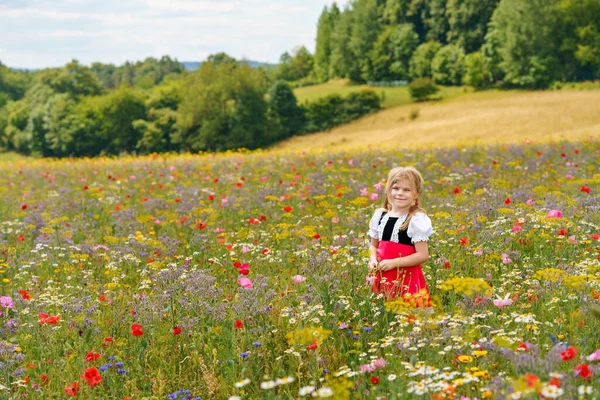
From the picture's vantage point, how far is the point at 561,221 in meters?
5.57

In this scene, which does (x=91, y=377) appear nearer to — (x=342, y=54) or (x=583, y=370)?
(x=583, y=370)

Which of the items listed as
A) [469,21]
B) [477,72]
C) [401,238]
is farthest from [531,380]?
[469,21]

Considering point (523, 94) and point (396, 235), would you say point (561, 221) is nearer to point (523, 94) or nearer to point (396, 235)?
point (396, 235)

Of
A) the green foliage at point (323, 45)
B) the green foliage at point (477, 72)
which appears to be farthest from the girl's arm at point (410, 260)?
the green foliage at point (323, 45)

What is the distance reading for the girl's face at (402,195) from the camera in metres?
5.00

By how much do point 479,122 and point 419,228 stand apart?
3681 cm

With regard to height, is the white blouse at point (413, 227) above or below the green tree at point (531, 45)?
below

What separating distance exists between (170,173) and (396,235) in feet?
29.8

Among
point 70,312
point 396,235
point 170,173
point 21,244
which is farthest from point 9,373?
point 170,173

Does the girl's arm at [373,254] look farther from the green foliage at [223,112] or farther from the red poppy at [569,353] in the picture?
the green foliage at [223,112]

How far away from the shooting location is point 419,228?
16.0 ft

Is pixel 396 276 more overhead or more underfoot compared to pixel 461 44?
more underfoot

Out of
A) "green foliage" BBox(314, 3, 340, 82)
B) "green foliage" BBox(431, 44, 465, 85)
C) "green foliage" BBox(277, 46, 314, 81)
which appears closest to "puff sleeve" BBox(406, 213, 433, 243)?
"green foliage" BBox(431, 44, 465, 85)

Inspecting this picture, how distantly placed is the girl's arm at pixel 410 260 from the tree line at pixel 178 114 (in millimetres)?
56195
